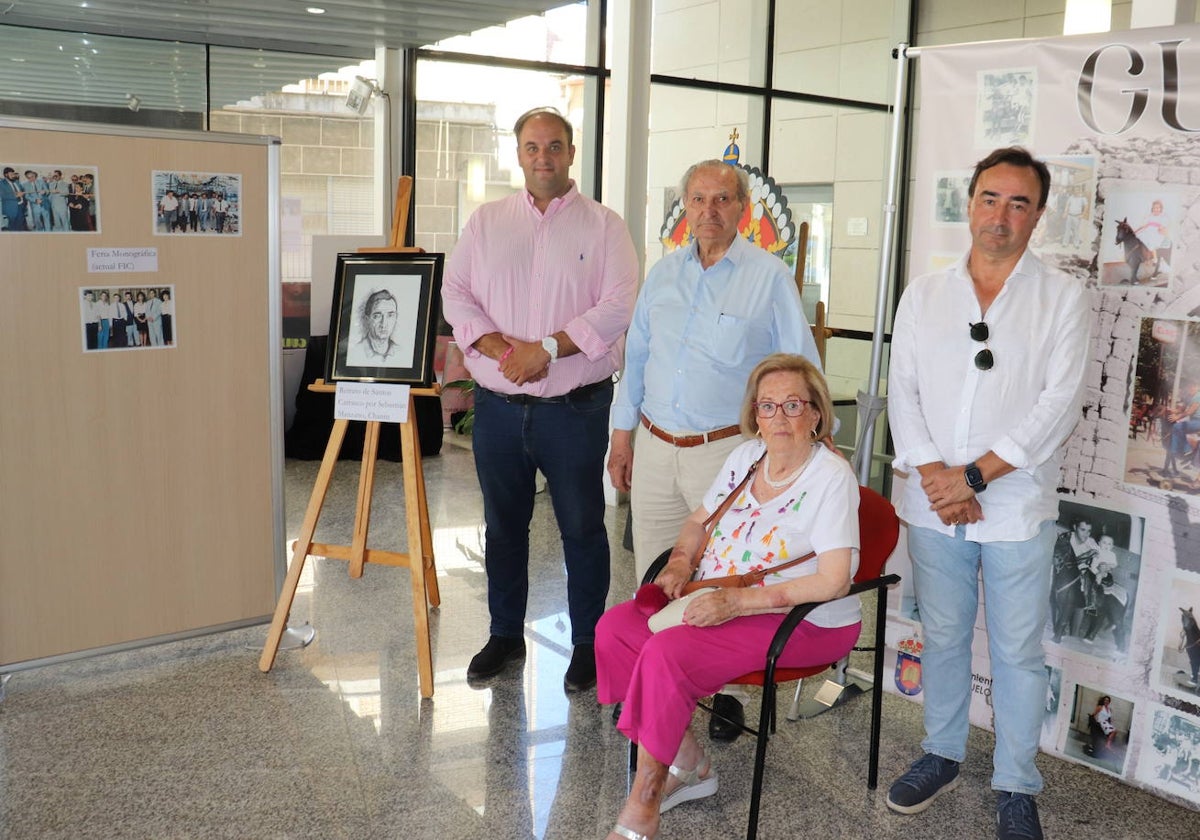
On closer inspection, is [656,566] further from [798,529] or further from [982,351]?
[982,351]

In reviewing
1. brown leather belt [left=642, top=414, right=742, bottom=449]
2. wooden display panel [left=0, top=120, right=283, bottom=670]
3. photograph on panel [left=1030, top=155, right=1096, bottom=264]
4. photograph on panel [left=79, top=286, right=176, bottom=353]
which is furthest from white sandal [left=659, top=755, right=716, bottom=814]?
photograph on panel [left=79, top=286, right=176, bottom=353]

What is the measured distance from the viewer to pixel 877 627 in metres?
2.88

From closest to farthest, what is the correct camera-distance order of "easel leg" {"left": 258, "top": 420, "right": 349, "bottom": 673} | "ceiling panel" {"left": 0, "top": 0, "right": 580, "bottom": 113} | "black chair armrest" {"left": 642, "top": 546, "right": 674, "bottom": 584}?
"black chair armrest" {"left": 642, "top": 546, "right": 674, "bottom": 584} < "easel leg" {"left": 258, "top": 420, "right": 349, "bottom": 673} < "ceiling panel" {"left": 0, "top": 0, "right": 580, "bottom": 113}

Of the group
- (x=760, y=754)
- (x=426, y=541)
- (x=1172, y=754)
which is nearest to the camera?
(x=760, y=754)

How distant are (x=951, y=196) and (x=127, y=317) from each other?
8.46 feet

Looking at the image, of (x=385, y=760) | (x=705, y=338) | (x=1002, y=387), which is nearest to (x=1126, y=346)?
(x=1002, y=387)

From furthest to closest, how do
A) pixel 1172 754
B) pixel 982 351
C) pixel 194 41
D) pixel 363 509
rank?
pixel 194 41, pixel 363 509, pixel 1172 754, pixel 982 351

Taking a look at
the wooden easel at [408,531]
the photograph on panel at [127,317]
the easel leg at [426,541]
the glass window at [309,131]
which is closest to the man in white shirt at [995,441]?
the wooden easel at [408,531]

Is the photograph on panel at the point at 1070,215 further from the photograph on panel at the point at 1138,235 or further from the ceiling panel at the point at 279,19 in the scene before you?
the ceiling panel at the point at 279,19

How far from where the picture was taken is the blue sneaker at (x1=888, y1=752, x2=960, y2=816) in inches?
109

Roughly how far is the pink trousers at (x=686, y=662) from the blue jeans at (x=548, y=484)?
2.74ft

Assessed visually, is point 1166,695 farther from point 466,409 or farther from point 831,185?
point 466,409

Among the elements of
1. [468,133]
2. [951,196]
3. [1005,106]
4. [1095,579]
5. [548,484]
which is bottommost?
[1095,579]

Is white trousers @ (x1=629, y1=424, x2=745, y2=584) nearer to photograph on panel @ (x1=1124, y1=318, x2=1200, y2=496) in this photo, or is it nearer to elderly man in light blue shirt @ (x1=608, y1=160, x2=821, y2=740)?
elderly man in light blue shirt @ (x1=608, y1=160, x2=821, y2=740)
